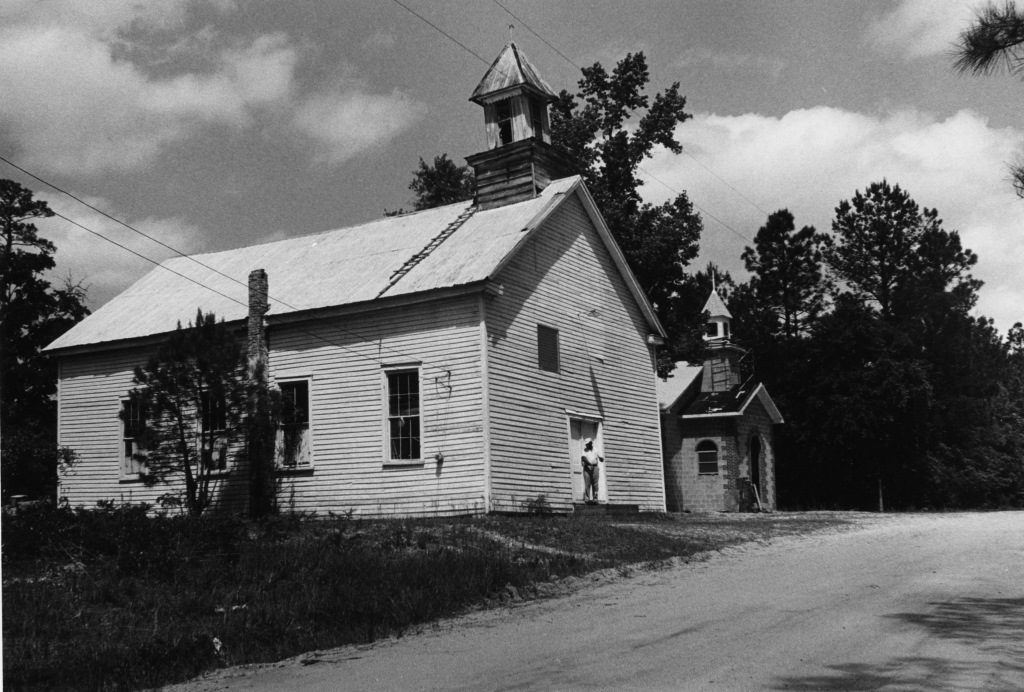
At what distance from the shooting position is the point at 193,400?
64.6ft

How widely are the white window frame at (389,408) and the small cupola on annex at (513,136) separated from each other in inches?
253

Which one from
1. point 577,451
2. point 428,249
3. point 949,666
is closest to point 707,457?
point 577,451

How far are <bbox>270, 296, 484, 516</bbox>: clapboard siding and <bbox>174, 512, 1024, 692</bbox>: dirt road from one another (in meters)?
7.78

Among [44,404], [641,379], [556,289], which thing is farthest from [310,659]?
[44,404]

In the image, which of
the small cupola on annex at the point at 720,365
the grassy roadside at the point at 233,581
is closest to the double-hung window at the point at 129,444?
the grassy roadside at the point at 233,581

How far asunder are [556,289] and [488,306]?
327cm

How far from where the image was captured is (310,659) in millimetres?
9227

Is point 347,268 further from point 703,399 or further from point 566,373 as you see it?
point 703,399

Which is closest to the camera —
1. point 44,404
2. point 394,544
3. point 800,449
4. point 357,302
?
point 394,544

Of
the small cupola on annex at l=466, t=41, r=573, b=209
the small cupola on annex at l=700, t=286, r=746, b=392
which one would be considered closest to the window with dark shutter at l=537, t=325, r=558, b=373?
the small cupola on annex at l=466, t=41, r=573, b=209

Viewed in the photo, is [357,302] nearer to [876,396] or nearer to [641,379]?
[641,379]

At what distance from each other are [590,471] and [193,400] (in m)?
9.49

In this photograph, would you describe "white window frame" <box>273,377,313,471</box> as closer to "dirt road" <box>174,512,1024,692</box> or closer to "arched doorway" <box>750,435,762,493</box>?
"dirt road" <box>174,512,1024,692</box>

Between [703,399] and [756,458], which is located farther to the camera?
[756,458]
